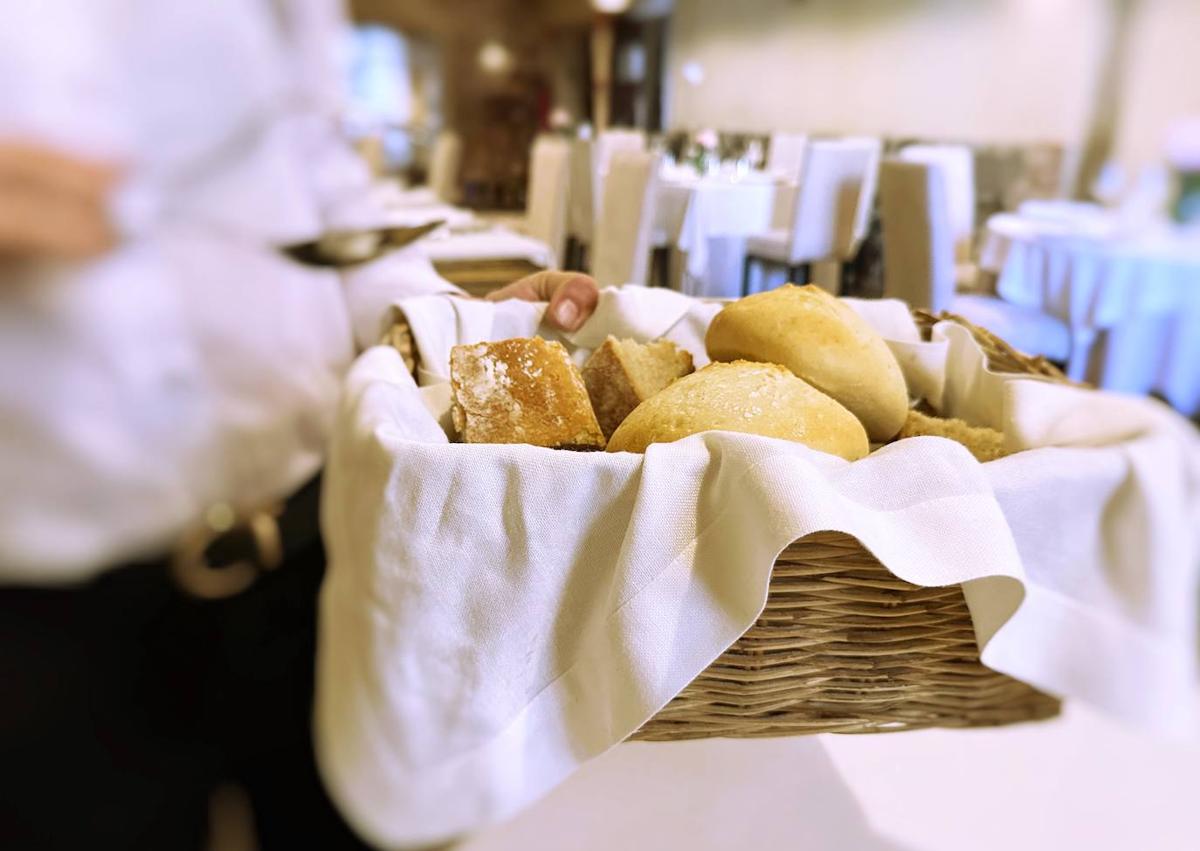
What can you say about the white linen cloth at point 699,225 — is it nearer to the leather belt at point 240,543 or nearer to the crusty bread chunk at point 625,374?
the crusty bread chunk at point 625,374

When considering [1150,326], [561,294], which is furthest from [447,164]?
[1150,326]

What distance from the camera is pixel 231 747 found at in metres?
0.33

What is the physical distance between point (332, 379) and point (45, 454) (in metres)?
0.12

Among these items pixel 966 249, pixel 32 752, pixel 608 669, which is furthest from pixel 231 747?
pixel 966 249

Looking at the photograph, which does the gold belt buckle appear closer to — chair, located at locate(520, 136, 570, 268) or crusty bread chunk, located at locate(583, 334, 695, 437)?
crusty bread chunk, located at locate(583, 334, 695, 437)

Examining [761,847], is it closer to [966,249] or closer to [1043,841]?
[1043,841]

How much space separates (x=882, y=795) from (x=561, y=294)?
0.24m

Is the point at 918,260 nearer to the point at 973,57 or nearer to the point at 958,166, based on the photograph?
the point at 973,57

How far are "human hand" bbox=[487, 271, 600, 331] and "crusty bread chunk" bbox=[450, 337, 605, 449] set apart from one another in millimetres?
58

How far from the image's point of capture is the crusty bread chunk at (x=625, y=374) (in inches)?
12.4

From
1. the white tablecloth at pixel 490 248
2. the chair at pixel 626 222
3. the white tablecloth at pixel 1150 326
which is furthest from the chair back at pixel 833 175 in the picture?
the white tablecloth at pixel 1150 326

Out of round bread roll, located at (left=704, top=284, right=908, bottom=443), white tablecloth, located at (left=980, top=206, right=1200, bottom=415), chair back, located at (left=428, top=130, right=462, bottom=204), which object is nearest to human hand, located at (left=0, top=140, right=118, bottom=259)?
round bread roll, located at (left=704, top=284, right=908, bottom=443)

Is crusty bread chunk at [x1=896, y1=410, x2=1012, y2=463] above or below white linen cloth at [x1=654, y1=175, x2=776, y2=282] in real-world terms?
below

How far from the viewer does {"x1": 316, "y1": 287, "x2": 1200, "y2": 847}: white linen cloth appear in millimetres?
198
